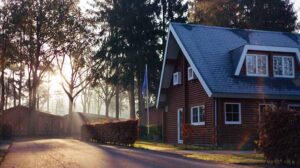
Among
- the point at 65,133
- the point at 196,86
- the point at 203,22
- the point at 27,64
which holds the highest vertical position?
the point at 203,22

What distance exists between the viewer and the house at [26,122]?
2503 inches

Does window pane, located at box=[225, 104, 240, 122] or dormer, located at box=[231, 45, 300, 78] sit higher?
dormer, located at box=[231, 45, 300, 78]

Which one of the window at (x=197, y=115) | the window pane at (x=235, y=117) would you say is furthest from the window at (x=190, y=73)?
the window pane at (x=235, y=117)

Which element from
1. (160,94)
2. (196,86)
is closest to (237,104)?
(196,86)

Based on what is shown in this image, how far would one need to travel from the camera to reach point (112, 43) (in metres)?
49.2

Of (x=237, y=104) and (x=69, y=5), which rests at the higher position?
(x=69, y=5)

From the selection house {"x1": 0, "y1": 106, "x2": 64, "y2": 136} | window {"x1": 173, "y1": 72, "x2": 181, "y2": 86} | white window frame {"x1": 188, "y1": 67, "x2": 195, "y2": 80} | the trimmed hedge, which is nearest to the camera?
the trimmed hedge

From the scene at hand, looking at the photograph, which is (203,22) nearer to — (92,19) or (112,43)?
(112,43)

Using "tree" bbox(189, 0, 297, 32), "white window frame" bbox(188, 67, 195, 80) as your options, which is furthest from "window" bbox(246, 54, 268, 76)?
"tree" bbox(189, 0, 297, 32)

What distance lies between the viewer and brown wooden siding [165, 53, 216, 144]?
88.3ft

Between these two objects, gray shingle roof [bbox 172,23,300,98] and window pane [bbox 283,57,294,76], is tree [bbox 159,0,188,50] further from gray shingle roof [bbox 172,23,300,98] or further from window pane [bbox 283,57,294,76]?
window pane [bbox 283,57,294,76]

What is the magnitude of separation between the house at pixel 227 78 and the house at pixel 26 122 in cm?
3539

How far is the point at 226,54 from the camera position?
2889 centimetres

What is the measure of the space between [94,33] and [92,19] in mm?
1930
